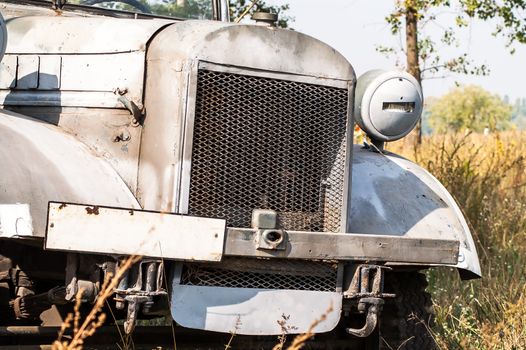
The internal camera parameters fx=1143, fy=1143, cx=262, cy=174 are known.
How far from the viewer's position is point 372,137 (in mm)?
6004

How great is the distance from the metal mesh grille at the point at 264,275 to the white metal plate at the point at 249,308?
1.9 inches

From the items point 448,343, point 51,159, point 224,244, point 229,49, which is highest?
point 229,49

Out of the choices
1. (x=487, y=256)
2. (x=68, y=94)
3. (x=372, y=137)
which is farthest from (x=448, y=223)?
(x=487, y=256)

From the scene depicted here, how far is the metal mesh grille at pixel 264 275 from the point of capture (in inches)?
193

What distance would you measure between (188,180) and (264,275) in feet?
1.79

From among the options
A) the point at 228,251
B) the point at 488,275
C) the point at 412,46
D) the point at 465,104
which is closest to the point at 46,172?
the point at 228,251

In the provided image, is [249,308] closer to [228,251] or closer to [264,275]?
[264,275]

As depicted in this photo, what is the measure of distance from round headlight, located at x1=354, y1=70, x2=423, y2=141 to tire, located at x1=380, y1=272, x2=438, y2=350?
751mm

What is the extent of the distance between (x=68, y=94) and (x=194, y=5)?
190 cm

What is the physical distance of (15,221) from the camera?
14.7ft

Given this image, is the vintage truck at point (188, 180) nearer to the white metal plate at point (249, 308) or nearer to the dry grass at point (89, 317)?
→ the white metal plate at point (249, 308)

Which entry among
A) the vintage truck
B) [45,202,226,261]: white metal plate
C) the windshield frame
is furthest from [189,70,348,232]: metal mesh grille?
the windshield frame

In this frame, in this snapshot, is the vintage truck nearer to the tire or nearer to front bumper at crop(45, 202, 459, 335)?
front bumper at crop(45, 202, 459, 335)

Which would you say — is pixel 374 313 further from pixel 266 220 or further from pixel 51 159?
pixel 51 159
